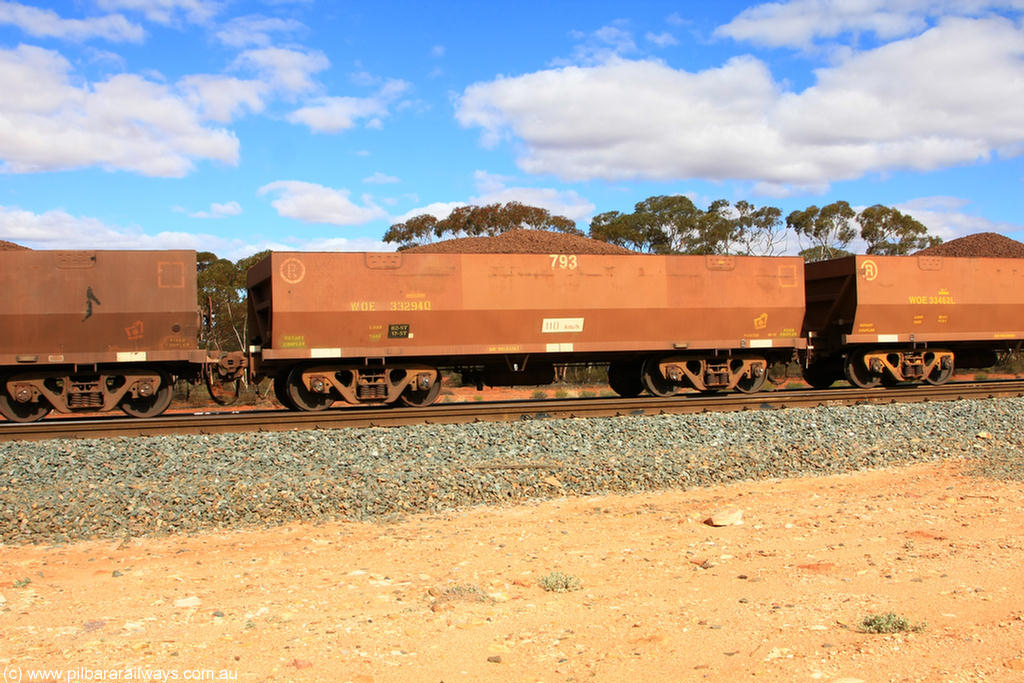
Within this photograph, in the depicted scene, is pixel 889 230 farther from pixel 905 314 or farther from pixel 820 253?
pixel 905 314

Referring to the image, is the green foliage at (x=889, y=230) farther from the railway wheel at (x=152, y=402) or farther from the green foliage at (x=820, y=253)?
the railway wheel at (x=152, y=402)

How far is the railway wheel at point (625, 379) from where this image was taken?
52.3ft

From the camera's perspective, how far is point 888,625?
14.7 ft

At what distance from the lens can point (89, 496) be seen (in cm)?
745

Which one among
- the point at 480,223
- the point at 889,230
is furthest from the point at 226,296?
the point at 889,230

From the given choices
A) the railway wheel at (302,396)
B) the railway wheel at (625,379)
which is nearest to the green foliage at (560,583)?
the railway wheel at (302,396)

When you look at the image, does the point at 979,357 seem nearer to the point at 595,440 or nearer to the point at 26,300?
the point at 595,440

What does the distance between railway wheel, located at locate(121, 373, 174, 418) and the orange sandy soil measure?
6.80 metres

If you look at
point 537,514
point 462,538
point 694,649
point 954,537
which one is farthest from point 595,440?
point 694,649

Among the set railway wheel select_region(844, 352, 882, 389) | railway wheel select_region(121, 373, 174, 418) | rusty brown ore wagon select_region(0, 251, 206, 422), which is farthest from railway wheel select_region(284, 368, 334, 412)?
railway wheel select_region(844, 352, 882, 389)

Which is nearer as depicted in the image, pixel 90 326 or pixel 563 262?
pixel 90 326

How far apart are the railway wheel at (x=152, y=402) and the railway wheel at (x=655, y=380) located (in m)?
8.80

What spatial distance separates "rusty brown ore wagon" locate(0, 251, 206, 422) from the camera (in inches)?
488

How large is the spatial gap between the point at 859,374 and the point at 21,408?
641 inches
